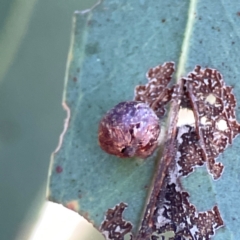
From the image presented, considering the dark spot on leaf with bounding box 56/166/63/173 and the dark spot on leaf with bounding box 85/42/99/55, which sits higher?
the dark spot on leaf with bounding box 85/42/99/55

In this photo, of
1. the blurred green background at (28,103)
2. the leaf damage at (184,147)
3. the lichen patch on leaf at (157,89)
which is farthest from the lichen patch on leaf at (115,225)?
the blurred green background at (28,103)

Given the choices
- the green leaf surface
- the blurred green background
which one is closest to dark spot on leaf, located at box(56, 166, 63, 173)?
the green leaf surface

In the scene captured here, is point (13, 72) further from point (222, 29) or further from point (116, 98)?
point (222, 29)

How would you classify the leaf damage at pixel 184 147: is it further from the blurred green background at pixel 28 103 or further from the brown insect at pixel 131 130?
the blurred green background at pixel 28 103

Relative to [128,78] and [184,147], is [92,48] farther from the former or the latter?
[184,147]

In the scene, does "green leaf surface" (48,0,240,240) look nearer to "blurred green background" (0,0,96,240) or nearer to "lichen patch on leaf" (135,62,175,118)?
"lichen patch on leaf" (135,62,175,118)
